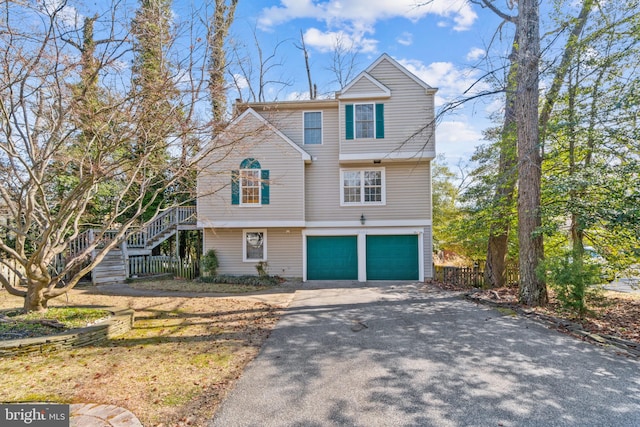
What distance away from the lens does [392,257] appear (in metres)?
12.7

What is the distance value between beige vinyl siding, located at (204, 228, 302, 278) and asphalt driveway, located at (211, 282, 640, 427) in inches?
244

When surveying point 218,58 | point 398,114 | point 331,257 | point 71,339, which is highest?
point 398,114

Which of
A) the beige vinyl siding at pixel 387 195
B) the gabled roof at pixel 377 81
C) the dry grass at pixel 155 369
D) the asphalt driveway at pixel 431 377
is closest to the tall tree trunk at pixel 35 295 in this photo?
the dry grass at pixel 155 369

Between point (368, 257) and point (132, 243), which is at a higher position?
point (132, 243)

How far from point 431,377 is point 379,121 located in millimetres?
10548

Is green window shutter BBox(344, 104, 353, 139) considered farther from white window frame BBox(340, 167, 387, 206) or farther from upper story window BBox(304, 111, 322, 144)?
white window frame BBox(340, 167, 387, 206)

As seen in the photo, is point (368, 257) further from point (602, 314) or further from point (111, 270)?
point (111, 270)

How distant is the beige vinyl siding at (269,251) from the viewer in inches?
514

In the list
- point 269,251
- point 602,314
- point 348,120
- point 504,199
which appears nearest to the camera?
point 602,314

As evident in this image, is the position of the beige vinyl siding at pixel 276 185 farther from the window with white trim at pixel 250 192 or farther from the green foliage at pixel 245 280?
the green foliage at pixel 245 280

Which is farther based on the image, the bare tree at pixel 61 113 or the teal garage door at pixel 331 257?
the teal garage door at pixel 331 257

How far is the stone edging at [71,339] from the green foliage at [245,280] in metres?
6.03

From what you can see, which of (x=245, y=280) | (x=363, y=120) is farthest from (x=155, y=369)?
(x=363, y=120)

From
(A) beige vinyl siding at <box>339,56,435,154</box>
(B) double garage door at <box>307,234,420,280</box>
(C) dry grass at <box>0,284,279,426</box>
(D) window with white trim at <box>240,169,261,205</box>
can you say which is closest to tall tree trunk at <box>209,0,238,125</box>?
(D) window with white trim at <box>240,169,261,205</box>
